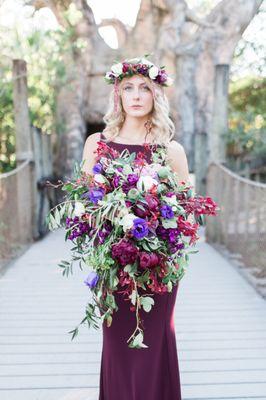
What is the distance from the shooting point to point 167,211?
1.64 meters

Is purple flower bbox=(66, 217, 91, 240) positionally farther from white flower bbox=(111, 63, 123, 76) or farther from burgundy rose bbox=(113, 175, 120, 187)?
white flower bbox=(111, 63, 123, 76)

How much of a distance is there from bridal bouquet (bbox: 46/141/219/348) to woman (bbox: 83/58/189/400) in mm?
131

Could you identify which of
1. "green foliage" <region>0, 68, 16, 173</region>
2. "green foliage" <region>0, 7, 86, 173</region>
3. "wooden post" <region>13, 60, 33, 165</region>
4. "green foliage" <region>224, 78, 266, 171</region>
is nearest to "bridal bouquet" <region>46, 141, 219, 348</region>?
"wooden post" <region>13, 60, 33, 165</region>

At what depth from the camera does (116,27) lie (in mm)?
12008

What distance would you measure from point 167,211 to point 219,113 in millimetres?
5757

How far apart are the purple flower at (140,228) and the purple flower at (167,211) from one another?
88mm

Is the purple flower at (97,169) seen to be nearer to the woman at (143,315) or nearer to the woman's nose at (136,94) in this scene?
the woman at (143,315)

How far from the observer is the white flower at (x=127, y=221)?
5.19 feet

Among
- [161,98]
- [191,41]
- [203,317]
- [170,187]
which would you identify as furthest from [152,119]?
[191,41]

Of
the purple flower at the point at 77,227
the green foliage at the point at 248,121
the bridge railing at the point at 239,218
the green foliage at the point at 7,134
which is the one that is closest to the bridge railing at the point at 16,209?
the bridge railing at the point at 239,218

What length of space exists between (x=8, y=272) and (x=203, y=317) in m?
2.38

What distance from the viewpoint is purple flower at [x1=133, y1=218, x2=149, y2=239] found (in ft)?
5.17

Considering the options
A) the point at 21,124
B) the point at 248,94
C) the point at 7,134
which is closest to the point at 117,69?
the point at 21,124

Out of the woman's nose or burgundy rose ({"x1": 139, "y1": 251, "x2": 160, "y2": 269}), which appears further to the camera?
the woman's nose
